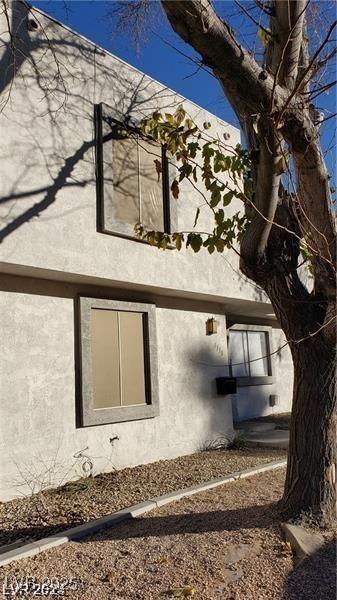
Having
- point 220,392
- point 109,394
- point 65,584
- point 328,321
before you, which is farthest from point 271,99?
point 220,392

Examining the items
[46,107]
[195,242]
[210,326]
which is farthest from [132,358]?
[46,107]

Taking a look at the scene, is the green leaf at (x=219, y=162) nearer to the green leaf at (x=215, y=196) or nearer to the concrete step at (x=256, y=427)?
the green leaf at (x=215, y=196)

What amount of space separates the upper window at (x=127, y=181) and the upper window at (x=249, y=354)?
4825 mm

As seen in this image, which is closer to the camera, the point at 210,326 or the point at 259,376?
the point at 210,326

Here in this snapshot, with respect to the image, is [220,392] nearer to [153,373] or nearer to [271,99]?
[153,373]

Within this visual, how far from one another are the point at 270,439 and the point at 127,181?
17.4 feet

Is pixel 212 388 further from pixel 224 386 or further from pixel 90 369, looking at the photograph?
pixel 90 369

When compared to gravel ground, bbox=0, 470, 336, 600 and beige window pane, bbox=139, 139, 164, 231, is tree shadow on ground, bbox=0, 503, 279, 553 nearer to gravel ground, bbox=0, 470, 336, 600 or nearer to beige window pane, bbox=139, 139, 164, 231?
gravel ground, bbox=0, 470, 336, 600

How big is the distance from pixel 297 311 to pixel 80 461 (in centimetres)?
372

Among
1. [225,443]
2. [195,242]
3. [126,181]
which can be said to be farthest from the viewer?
[225,443]

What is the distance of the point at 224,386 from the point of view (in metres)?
9.58

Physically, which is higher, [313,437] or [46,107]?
[46,107]

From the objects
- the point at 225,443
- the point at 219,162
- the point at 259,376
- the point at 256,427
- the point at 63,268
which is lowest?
the point at 225,443

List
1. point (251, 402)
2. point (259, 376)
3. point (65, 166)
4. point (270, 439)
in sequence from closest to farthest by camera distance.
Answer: point (65, 166), point (270, 439), point (251, 402), point (259, 376)
